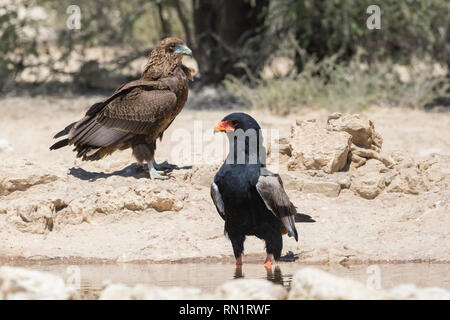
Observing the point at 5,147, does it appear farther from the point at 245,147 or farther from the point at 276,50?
the point at 276,50

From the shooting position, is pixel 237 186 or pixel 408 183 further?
pixel 408 183

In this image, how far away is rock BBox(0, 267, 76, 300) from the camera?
4945mm

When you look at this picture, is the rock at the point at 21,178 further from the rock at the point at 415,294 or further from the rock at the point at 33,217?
the rock at the point at 415,294

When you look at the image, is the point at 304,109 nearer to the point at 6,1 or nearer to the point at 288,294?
the point at 6,1

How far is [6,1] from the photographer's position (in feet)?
51.5

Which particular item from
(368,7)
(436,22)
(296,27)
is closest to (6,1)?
(296,27)

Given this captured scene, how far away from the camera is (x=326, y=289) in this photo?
195 inches

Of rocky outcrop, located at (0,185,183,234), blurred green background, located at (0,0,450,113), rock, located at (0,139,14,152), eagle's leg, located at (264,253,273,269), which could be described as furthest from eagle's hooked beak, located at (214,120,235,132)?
blurred green background, located at (0,0,450,113)

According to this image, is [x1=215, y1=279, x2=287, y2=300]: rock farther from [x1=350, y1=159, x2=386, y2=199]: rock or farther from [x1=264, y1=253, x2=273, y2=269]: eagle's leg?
[x1=350, y1=159, x2=386, y2=199]: rock

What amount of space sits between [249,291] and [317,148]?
3827mm

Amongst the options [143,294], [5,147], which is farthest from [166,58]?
[143,294]

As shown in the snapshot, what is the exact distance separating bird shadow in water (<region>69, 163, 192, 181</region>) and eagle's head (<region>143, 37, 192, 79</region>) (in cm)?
93

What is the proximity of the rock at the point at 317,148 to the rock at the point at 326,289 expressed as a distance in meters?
3.52

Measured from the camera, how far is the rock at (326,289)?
16.2 feet
